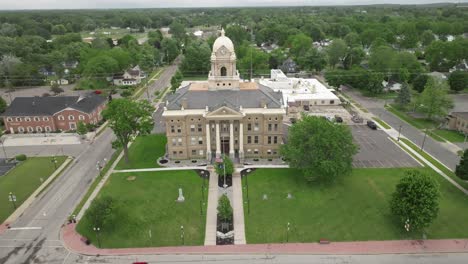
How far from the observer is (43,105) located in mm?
85938

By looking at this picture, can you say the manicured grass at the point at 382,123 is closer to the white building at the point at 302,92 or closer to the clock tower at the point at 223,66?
the white building at the point at 302,92

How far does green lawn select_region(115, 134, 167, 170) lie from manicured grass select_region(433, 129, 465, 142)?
6466 cm

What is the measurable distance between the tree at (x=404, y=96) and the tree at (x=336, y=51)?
179 feet

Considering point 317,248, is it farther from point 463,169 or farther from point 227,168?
point 463,169

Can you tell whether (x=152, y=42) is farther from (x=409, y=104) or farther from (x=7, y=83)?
(x=409, y=104)

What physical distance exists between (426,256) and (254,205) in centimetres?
2383

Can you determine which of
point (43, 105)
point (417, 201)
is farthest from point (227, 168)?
point (43, 105)

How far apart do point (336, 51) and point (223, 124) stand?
100230 mm

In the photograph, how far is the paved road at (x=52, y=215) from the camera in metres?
43.0

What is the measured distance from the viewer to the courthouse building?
214ft

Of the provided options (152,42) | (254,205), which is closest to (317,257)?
(254,205)

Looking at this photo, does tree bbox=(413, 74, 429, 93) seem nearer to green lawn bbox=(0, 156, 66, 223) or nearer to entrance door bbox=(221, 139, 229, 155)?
entrance door bbox=(221, 139, 229, 155)

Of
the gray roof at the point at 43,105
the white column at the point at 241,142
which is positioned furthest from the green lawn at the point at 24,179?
the white column at the point at 241,142


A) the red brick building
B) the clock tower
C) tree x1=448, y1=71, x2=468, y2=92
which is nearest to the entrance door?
the clock tower
